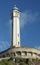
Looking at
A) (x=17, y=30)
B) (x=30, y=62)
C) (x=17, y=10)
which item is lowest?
(x=30, y=62)

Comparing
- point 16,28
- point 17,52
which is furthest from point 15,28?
point 17,52

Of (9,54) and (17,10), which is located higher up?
(17,10)

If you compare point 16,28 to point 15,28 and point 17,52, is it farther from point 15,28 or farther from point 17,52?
point 17,52

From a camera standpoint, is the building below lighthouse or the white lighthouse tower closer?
the building below lighthouse

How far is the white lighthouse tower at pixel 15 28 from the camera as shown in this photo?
10275 centimetres

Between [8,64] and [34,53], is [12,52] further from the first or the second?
[8,64]

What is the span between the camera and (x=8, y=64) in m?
80.4

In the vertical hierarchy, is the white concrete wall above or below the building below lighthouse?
above

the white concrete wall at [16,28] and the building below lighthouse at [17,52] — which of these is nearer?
the building below lighthouse at [17,52]

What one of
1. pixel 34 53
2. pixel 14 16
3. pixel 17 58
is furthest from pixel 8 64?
pixel 14 16

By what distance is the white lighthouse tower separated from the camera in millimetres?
102750

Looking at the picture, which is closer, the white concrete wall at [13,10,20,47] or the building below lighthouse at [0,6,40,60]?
the building below lighthouse at [0,6,40,60]

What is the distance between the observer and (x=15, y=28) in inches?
4117

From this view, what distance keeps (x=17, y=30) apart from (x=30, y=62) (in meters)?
19.6
